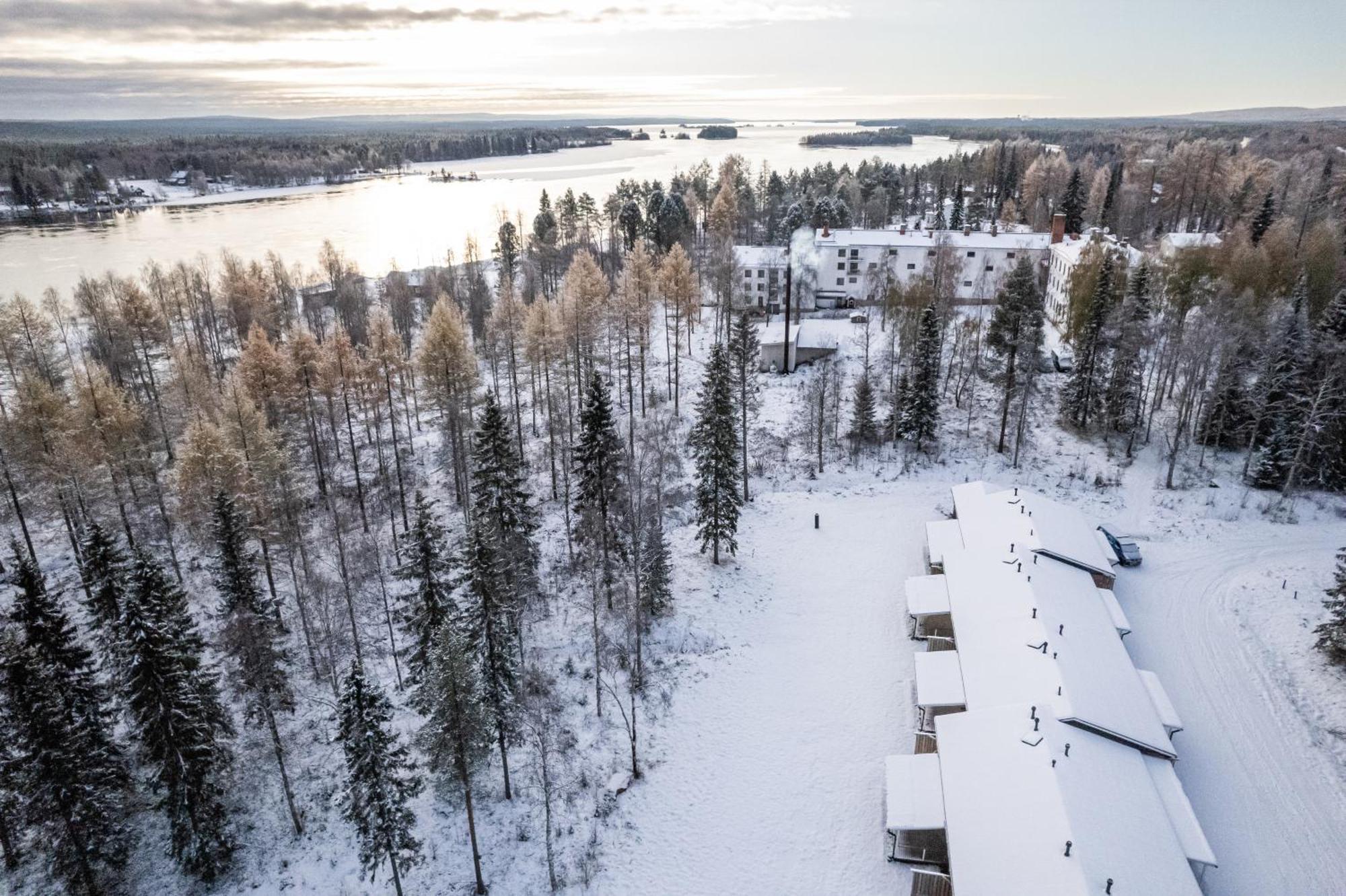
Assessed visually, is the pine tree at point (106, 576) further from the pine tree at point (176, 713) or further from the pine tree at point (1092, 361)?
the pine tree at point (1092, 361)

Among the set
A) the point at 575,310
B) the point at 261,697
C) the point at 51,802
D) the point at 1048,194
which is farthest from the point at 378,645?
the point at 1048,194

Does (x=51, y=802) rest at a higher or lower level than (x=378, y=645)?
higher

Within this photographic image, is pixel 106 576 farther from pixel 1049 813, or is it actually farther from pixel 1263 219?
pixel 1263 219

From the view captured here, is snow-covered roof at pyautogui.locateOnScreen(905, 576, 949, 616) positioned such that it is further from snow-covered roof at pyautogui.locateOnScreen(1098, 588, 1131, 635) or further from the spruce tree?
the spruce tree

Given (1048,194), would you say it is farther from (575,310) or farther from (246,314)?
(246,314)

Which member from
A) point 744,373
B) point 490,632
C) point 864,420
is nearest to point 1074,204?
point 864,420

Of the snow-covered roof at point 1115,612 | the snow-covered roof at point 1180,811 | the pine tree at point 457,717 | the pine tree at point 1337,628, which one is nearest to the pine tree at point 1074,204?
the pine tree at point 1337,628
